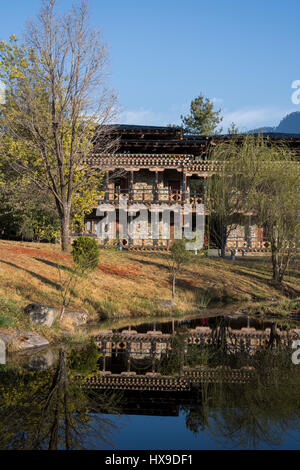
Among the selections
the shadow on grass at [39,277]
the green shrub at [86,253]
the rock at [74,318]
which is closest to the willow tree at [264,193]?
the green shrub at [86,253]

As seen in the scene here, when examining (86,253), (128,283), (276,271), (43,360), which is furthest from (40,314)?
(276,271)

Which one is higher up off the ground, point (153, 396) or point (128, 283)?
point (153, 396)

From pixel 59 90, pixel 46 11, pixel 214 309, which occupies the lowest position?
pixel 214 309

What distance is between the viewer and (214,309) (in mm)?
20000

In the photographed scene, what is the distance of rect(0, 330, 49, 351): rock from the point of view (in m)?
11.4

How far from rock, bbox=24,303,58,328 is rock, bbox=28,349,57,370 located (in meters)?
1.56

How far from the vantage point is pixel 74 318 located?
49.8ft

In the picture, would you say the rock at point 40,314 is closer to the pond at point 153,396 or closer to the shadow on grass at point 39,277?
the pond at point 153,396

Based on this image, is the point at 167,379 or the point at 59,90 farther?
the point at 59,90

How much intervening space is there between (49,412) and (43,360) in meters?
3.44

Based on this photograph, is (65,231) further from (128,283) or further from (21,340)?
(21,340)
